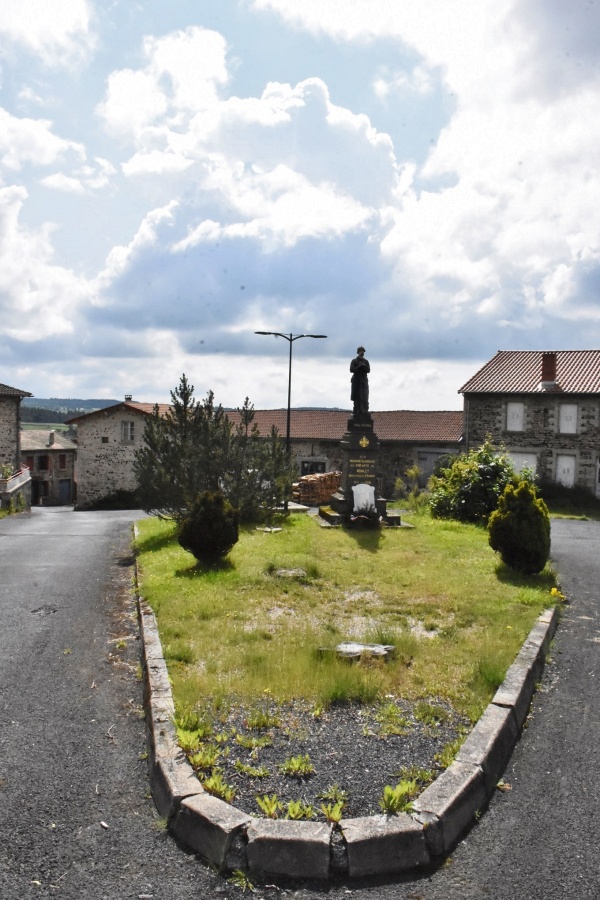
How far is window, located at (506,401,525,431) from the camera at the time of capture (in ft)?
97.7

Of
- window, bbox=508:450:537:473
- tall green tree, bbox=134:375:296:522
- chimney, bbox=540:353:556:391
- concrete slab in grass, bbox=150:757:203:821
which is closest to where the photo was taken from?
concrete slab in grass, bbox=150:757:203:821

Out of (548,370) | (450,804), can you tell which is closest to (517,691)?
(450,804)

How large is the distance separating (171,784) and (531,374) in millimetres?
29723

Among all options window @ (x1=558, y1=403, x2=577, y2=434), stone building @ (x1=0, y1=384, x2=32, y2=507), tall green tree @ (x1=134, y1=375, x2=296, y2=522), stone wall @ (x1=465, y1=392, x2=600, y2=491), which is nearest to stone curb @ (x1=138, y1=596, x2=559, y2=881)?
tall green tree @ (x1=134, y1=375, x2=296, y2=522)

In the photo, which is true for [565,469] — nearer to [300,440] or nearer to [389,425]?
[389,425]

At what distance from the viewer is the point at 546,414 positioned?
2930 cm

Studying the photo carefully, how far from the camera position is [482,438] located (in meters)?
30.8

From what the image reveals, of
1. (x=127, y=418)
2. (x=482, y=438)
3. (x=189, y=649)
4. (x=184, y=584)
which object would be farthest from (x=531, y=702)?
(x=127, y=418)

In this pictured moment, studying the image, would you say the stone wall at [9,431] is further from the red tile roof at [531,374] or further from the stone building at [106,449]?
the red tile roof at [531,374]

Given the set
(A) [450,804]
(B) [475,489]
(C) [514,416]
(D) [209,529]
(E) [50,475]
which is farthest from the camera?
(E) [50,475]

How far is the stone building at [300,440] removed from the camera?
111 feet

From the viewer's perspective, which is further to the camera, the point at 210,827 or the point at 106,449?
the point at 106,449

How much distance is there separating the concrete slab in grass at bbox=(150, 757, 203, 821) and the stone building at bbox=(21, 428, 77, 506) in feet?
157

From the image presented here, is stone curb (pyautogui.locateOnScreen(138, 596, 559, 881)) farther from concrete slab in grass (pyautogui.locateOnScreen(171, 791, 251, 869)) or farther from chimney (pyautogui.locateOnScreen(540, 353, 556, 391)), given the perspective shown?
chimney (pyautogui.locateOnScreen(540, 353, 556, 391))
